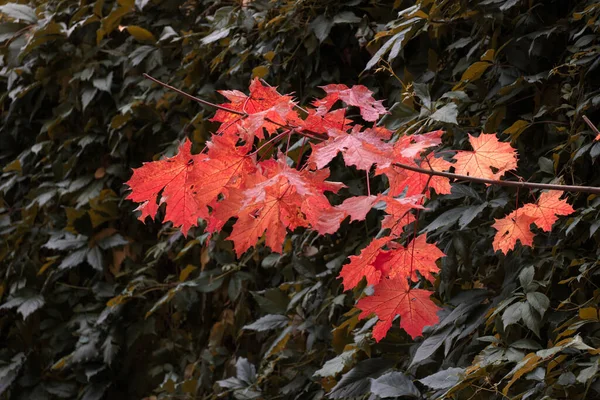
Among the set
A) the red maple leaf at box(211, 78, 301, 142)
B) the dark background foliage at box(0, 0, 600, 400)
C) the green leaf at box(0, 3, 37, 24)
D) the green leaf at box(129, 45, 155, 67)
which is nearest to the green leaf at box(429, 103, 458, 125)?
the dark background foliage at box(0, 0, 600, 400)

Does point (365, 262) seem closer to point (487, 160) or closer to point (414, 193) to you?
point (414, 193)

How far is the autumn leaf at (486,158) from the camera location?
113 cm

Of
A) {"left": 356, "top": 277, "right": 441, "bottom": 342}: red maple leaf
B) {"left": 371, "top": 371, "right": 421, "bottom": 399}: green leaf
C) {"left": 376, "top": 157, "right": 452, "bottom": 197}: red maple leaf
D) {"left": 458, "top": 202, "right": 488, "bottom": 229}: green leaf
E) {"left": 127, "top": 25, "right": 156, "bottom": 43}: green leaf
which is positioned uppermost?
{"left": 376, "top": 157, "right": 452, "bottom": 197}: red maple leaf

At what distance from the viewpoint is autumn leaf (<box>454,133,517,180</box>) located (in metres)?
1.13

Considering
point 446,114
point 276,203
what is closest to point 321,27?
point 446,114

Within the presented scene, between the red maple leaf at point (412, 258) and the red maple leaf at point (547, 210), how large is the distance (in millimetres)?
218

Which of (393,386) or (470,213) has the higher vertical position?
(470,213)

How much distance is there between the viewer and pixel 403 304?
1.10m

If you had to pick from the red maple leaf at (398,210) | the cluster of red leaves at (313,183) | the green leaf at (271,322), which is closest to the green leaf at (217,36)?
the green leaf at (271,322)

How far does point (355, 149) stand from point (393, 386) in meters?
0.67

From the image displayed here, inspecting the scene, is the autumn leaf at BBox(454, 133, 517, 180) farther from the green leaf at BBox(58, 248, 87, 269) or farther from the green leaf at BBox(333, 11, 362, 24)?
the green leaf at BBox(58, 248, 87, 269)

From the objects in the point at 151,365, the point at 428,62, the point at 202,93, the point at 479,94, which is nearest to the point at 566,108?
the point at 479,94

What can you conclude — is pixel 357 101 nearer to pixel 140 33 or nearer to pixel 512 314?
pixel 512 314

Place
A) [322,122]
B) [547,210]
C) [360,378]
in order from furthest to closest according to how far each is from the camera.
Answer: [360,378] < [547,210] < [322,122]
